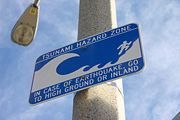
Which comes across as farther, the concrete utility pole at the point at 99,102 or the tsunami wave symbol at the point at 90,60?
the tsunami wave symbol at the point at 90,60

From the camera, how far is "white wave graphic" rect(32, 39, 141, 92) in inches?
79.3

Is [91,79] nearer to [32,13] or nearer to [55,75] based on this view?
[55,75]

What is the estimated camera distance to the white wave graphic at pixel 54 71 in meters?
2.01

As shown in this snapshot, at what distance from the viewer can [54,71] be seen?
224cm

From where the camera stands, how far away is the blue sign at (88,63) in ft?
6.53

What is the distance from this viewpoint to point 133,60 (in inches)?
77.9

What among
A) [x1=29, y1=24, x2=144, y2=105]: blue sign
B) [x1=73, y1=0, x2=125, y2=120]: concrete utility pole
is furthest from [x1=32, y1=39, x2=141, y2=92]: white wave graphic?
[x1=73, y1=0, x2=125, y2=120]: concrete utility pole

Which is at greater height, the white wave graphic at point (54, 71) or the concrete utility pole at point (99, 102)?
the white wave graphic at point (54, 71)

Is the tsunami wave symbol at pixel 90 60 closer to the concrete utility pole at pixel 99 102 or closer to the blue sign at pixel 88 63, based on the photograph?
the blue sign at pixel 88 63

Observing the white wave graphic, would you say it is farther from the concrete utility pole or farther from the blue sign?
the concrete utility pole

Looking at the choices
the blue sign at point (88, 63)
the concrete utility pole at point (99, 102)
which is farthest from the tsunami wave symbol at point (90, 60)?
the concrete utility pole at point (99, 102)

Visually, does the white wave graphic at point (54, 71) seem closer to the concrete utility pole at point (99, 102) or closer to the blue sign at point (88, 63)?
the blue sign at point (88, 63)

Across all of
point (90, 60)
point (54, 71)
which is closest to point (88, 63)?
point (90, 60)

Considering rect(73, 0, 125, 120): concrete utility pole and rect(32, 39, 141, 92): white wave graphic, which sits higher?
rect(32, 39, 141, 92): white wave graphic
